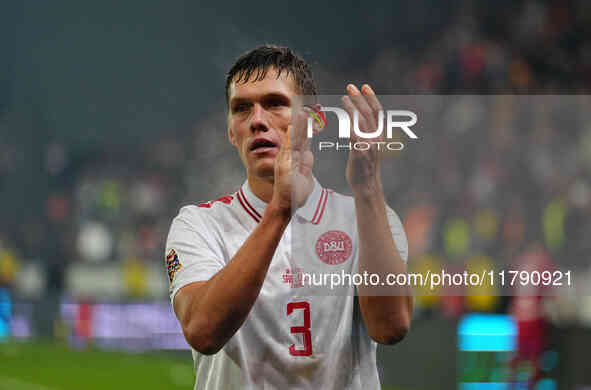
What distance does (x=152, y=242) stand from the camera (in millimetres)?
21062

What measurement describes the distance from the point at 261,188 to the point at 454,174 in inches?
24.4

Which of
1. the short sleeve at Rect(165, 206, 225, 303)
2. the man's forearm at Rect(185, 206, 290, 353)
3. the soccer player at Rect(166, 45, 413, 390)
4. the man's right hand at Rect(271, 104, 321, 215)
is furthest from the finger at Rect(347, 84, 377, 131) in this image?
the short sleeve at Rect(165, 206, 225, 303)

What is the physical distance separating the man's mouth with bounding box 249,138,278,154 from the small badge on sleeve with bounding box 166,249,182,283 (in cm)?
33

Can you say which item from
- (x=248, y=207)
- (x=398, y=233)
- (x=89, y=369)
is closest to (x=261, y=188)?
(x=248, y=207)


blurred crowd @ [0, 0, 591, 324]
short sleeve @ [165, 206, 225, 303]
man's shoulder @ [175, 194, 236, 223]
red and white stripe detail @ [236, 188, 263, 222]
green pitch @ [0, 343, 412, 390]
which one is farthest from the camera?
green pitch @ [0, 343, 412, 390]

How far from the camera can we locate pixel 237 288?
1461 millimetres

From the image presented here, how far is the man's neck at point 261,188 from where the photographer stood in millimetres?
1829

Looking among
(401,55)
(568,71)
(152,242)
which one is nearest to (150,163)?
(152,242)

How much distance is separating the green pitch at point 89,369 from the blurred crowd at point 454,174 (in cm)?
341

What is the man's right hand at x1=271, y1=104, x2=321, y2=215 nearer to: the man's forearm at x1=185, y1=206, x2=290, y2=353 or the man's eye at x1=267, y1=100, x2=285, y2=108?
the man's forearm at x1=185, y1=206, x2=290, y2=353

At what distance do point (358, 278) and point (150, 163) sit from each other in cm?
2303

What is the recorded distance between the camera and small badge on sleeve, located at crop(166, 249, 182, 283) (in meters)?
1.70

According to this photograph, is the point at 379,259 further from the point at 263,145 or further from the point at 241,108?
the point at 241,108

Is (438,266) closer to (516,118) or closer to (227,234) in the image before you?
(516,118)
